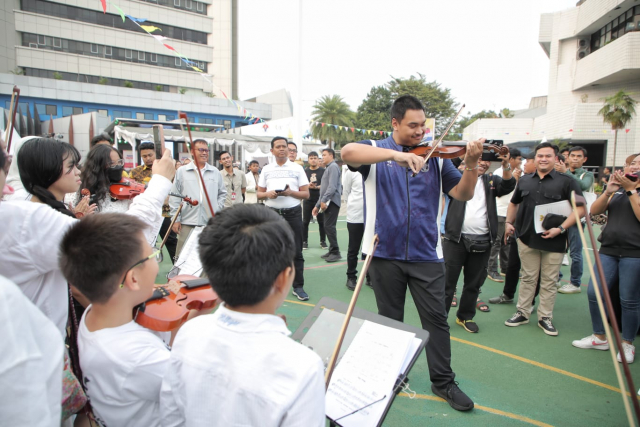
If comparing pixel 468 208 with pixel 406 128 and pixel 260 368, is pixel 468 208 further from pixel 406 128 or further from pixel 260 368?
pixel 260 368

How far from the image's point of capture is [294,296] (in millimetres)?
5250

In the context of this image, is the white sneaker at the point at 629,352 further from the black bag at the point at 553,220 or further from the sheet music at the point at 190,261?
the sheet music at the point at 190,261

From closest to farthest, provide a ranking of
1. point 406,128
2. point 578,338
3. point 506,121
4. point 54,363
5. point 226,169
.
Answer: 1. point 54,363
2. point 406,128
3. point 578,338
4. point 226,169
5. point 506,121

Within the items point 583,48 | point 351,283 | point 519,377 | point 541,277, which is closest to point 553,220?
point 541,277

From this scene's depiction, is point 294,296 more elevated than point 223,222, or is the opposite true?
point 223,222

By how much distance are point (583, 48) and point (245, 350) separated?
33.0m

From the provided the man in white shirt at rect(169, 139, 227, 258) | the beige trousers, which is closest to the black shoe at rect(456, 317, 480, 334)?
the beige trousers

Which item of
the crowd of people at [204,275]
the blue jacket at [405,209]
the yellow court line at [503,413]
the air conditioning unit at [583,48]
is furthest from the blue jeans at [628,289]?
the air conditioning unit at [583,48]

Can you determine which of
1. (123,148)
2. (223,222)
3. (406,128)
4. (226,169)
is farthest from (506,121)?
(223,222)

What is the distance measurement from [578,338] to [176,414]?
426cm

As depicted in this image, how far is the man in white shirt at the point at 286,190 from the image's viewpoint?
518cm

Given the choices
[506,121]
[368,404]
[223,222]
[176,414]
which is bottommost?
[368,404]

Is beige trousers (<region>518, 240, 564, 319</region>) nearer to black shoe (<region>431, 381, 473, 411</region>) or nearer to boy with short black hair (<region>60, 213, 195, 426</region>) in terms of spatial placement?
black shoe (<region>431, 381, 473, 411</region>)

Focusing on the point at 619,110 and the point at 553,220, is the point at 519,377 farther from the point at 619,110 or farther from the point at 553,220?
the point at 619,110
